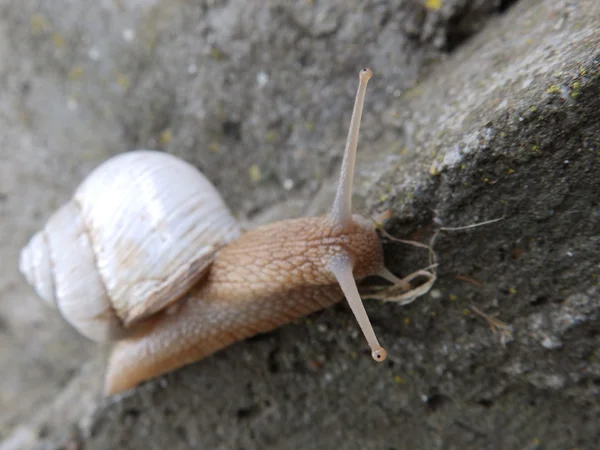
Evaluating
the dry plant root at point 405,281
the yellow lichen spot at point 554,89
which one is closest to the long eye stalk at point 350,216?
the dry plant root at point 405,281

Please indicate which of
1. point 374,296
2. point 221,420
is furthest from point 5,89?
point 374,296

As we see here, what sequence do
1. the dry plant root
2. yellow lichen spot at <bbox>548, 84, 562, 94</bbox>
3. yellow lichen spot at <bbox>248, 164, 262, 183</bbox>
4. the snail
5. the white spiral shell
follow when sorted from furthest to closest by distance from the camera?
yellow lichen spot at <bbox>248, 164, 262, 183</bbox> → the white spiral shell → the snail → the dry plant root → yellow lichen spot at <bbox>548, 84, 562, 94</bbox>

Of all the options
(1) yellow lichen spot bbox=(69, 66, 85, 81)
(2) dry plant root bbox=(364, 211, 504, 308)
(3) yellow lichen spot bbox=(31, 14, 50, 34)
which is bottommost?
(2) dry plant root bbox=(364, 211, 504, 308)

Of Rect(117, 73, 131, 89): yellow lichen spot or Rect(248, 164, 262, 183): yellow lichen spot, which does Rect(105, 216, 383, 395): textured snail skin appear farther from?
Rect(117, 73, 131, 89): yellow lichen spot

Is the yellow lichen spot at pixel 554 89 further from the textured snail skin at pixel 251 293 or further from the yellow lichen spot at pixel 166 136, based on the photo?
the yellow lichen spot at pixel 166 136

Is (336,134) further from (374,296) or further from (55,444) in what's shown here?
(55,444)

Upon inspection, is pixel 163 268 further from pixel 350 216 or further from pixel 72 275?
pixel 350 216

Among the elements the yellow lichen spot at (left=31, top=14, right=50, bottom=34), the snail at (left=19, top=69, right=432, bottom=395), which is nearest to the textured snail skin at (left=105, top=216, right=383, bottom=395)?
the snail at (left=19, top=69, right=432, bottom=395)
